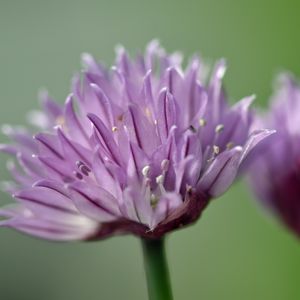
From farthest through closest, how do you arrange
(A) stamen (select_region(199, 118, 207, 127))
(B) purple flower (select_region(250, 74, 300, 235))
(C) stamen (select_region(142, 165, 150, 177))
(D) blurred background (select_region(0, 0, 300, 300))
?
1. (D) blurred background (select_region(0, 0, 300, 300))
2. (B) purple flower (select_region(250, 74, 300, 235))
3. (A) stamen (select_region(199, 118, 207, 127))
4. (C) stamen (select_region(142, 165, 150, 177))

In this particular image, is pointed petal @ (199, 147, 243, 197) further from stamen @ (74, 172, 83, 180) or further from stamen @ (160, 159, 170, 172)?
stamen @ (74, 172, 83, 180)

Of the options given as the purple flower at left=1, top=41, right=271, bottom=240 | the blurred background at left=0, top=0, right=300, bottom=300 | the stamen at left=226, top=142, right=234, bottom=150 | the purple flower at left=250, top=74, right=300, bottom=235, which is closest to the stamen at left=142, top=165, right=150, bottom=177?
the purple flower at left=1, top=41, right=271, bottom=240

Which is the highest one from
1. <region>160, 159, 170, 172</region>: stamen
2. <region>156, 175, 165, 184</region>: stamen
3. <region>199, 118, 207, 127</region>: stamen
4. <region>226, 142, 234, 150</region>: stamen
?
<region>199, 118, 207, 127</region>: stamen

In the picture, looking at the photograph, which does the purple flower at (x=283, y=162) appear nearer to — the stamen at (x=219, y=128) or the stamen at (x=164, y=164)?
the stamen at (x=219, y=128)

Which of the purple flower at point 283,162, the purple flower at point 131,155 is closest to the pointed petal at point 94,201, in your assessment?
the purple flower at point 131,155

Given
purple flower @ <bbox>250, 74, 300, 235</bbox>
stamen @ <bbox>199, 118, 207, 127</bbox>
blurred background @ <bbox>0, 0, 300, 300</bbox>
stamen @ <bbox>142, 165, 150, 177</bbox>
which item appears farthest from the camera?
blurred background @ <bbox>0, 0, 300, 300</bbox>

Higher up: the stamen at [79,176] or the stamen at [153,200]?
the stamen at [79,176]

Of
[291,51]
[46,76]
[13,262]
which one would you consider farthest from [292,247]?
[46,76]

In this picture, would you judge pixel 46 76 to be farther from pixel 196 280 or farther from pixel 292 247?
pixel 292 247
